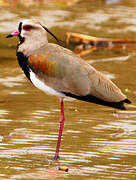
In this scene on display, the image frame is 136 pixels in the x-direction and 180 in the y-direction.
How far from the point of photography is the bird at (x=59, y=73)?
6.46 metres

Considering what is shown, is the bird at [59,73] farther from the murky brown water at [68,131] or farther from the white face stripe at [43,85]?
the murky brown water at [68,131]

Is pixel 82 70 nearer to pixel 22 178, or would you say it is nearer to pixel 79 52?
pixel 22 178

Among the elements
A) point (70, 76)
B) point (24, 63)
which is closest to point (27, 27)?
point (24, 63)

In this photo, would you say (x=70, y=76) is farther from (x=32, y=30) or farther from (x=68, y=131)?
(x=68, y=131)

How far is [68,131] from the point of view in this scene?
7.54 metres

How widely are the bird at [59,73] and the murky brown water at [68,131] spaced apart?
36 centimetres

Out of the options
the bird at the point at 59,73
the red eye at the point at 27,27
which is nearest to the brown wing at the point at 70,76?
the bird at the point at 59,73

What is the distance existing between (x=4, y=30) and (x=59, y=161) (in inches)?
332

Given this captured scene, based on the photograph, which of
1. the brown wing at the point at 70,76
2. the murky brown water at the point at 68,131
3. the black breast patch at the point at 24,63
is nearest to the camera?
the murky brown water at the point at 68,131

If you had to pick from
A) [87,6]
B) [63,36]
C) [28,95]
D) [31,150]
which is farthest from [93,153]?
[87,6]

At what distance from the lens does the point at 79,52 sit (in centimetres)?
1288

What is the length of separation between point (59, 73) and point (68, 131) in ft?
4.02

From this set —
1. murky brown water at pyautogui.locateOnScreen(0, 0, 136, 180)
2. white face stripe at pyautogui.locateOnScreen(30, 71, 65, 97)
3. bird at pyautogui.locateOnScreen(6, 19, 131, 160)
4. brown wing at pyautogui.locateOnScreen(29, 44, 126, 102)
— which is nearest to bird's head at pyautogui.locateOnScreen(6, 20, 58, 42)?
bird at pyautogui.locateOnScreen(6, 19, 131, 160)

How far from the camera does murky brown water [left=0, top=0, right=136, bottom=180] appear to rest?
6.11 meters
